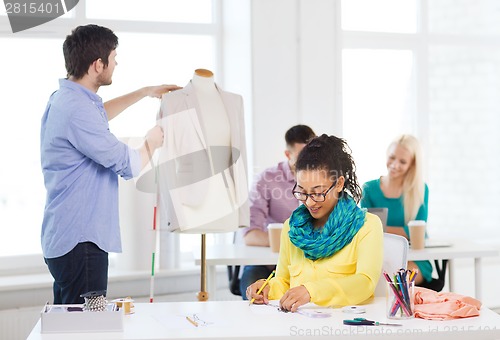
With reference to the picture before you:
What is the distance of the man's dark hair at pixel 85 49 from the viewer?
3.06m

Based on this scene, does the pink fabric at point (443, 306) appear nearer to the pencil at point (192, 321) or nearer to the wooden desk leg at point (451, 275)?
the pencil at point (192, 321)

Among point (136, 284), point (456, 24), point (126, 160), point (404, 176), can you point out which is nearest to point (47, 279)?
point (136, 284)

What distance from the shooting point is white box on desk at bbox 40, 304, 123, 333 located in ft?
7.14

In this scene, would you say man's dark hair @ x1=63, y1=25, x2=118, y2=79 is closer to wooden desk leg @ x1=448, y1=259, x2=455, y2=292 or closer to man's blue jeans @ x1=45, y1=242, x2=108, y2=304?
man's blue jeans @ x1=45, y1=242, x2=108, y2=304

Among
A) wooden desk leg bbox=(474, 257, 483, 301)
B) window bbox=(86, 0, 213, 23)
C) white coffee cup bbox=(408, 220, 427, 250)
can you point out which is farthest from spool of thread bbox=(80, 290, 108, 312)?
window bbox=(86, 0, 213, 23)

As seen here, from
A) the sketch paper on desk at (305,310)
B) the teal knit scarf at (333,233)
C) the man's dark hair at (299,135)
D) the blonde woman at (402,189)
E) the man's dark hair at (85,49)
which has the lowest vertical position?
Answer: the sketch paper on desk at (305,310)

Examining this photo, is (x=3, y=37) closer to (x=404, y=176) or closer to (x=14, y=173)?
(x=14, y=173)

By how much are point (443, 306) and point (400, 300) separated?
0.14 meters

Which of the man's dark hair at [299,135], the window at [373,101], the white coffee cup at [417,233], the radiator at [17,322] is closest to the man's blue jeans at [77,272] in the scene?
the man's dark hair at [299,135]

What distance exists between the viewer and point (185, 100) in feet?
12.4

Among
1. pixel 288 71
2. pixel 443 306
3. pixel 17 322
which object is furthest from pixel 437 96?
pixel 443 306

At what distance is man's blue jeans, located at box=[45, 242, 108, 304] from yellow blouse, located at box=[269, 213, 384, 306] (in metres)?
0.74

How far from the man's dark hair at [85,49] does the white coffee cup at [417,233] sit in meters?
1.89

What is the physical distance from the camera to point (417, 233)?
162 inches
